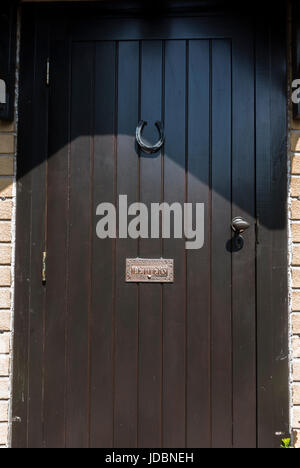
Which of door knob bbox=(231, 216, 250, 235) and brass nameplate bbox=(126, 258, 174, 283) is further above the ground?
door knob bbox=(231, 216, 250, 235)

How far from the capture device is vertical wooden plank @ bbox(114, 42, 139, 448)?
1433mm

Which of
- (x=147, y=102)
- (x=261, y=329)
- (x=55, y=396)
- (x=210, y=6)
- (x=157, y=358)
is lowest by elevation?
(x=55, y=396)

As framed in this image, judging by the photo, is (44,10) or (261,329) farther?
(44,10)

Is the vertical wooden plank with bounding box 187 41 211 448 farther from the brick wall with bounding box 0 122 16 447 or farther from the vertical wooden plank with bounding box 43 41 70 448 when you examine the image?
the brick wall with bounding box 0 122 16 447

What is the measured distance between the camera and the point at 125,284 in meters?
1.46

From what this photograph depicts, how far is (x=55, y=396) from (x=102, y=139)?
1.26m

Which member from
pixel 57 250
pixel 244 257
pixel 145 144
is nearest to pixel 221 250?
pixel 244 257

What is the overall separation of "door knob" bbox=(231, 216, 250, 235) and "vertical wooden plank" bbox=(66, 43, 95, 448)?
0.69 metres

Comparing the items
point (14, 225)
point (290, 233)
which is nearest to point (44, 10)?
point (14, 225)

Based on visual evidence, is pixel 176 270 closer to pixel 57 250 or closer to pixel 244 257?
pixel 244 257

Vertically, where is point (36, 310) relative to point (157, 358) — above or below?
above

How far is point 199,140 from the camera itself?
1.48m

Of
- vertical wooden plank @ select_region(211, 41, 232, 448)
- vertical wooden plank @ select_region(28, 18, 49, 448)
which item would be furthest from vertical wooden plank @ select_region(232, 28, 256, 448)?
vertical wooden plank @ select_region(28, 18, 49, 448)

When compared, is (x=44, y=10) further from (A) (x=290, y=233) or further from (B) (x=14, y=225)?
(A) (x=290, y=233)
